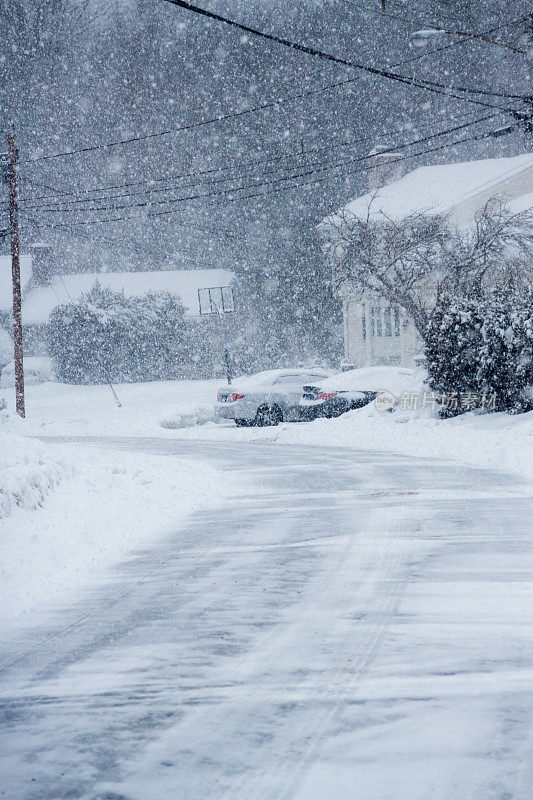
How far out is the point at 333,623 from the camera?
19.2 ft

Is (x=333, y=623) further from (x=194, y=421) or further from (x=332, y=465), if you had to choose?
(x=194, y=421)

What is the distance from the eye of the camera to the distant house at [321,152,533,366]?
39094mm

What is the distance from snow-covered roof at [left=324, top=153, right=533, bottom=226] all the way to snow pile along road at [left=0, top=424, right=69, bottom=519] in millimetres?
24907

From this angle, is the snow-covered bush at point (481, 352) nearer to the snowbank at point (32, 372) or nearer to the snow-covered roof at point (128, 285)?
the snowbank at point (32, 372)

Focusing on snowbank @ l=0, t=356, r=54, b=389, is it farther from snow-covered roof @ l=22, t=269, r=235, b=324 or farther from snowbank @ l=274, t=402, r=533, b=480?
snowbank @ l=274, t=402, r=533, b=480

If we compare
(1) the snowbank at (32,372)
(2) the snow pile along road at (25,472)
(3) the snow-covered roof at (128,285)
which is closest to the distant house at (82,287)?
(3) the snow-covered roof at (128,285)

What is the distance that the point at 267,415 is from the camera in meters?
26.3

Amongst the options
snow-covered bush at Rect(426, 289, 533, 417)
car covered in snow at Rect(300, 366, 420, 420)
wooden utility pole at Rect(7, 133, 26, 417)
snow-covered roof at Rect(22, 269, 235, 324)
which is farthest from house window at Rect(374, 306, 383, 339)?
snow-covered bush at Rect(426, 289, 533, 417)

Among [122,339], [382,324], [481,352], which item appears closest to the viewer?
[481,352]

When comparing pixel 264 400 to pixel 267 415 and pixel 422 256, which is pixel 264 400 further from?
pixel 422 256

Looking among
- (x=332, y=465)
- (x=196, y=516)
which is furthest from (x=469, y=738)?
(x=332, y=465)

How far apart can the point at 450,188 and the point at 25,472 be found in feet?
112

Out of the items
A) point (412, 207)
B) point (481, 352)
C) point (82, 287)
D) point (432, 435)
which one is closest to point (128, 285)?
point (82, 287)

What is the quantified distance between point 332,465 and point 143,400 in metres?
23.9
